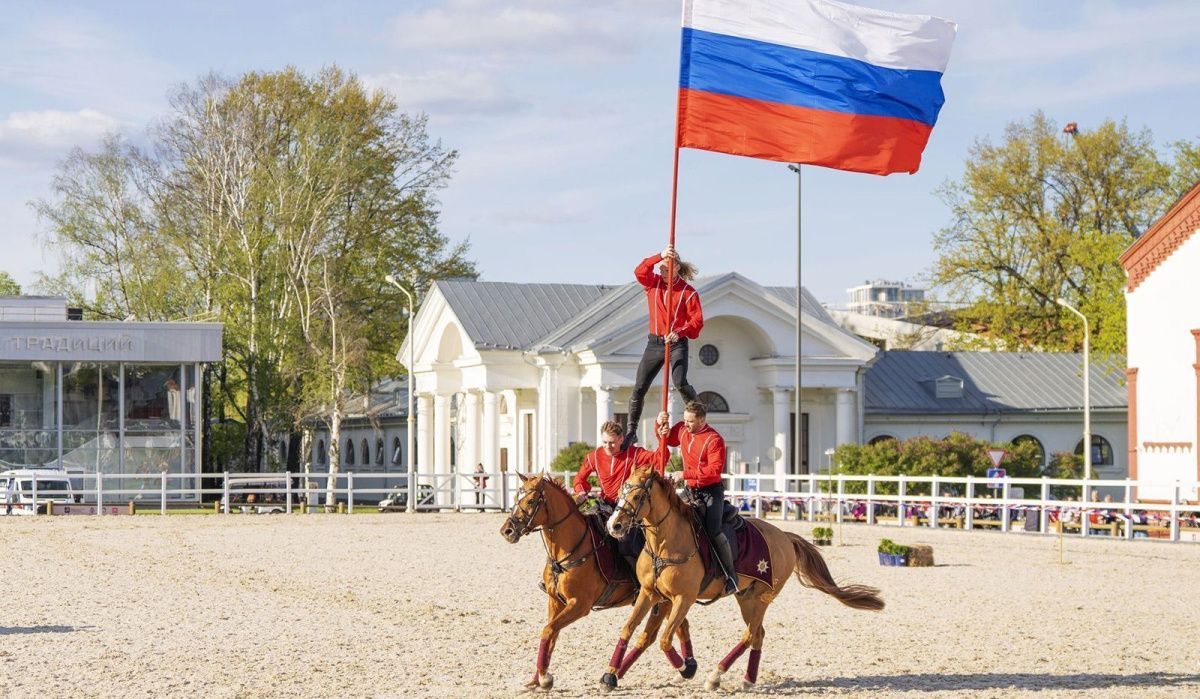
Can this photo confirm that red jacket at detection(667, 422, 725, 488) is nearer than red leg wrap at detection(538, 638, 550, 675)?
No

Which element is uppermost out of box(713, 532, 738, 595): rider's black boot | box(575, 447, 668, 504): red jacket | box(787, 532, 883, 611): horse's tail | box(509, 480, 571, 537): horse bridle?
box(575, 447, 668, 504): red jacket

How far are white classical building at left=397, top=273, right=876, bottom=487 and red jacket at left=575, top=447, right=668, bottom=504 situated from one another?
1484 inches

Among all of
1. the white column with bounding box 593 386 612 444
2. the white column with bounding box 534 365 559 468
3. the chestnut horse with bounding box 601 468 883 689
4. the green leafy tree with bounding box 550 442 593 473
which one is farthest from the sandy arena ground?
the white column with bounding box 534 365 559 468

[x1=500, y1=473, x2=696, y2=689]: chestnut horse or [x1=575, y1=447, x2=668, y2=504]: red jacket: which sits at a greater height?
[x1=575, y1=447, x2=668, y2=504]: red jacket

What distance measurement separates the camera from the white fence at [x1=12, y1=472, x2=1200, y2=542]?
1299 inches

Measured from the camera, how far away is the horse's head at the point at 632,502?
36.2 ft

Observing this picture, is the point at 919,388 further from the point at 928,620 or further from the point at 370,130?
the point at 928,620

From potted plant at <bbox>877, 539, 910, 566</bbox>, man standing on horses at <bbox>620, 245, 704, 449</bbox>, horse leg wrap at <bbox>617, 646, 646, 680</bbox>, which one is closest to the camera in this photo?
horse leg wrap at <bbox>617, 646, 646, 680</bbox>

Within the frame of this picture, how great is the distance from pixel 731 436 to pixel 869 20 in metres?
40.5

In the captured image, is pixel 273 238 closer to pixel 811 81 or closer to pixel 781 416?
pixel 781 416

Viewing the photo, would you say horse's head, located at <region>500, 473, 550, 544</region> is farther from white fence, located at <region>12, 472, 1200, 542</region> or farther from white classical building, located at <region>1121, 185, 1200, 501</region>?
white classical building, located at <region>1121, 185, 1200, 501</region>

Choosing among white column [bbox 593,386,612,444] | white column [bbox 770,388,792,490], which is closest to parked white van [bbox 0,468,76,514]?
white column [bbox 593,386,612,444]

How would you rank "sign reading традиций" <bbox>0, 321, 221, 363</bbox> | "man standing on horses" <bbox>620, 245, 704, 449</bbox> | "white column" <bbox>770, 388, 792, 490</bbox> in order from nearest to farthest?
"man standing on horses" <bbox>620, 245, 704, 449</bbox> → "sign reading традиций" <bbox>0, 321, 221, 363</bbox> → "white column" <bbox>770, 388, 792, 490</bbox>

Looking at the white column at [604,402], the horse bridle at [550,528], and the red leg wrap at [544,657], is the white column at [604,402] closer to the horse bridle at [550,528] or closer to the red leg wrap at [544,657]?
the horse bridle at [550,528]
